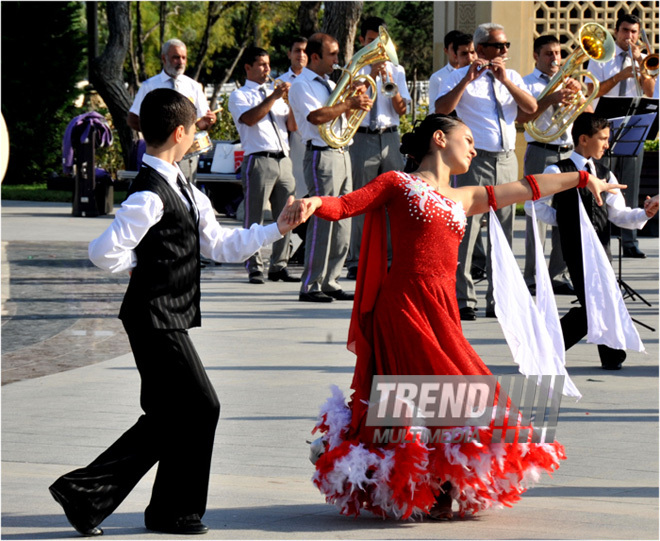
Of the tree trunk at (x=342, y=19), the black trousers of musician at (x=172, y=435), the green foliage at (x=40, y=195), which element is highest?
the tree trunk at (x=342, y=19)

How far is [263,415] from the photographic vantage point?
6762 mm

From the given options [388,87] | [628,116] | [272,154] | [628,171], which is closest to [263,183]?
[272,154]

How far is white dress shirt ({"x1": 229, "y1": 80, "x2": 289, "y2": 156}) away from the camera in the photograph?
11766 millimetres

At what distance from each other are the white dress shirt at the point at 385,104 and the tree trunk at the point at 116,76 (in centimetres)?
1429

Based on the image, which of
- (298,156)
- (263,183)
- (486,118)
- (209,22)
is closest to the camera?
(486,118)

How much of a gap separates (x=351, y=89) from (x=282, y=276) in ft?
8.06

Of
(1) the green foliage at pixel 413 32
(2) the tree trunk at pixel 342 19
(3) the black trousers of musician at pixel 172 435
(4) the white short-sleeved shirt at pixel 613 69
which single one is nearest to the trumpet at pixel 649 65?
(4) the white short-sleeved shirt at pixel 613 69

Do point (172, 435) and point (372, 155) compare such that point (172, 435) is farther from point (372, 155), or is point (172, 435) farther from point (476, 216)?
point (372, 155)

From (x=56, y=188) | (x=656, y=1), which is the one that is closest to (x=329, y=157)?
(x=656, y=1)

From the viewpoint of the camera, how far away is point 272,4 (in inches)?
1535

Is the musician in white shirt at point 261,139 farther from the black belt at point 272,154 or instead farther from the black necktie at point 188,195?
the black necktie at point 188,195

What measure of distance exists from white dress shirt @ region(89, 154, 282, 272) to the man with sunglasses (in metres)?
5.00

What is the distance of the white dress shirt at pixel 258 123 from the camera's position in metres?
11.8

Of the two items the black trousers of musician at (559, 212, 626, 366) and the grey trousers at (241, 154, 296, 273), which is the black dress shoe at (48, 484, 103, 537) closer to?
the black trousers of musician at (559, 212, 626, 366)
